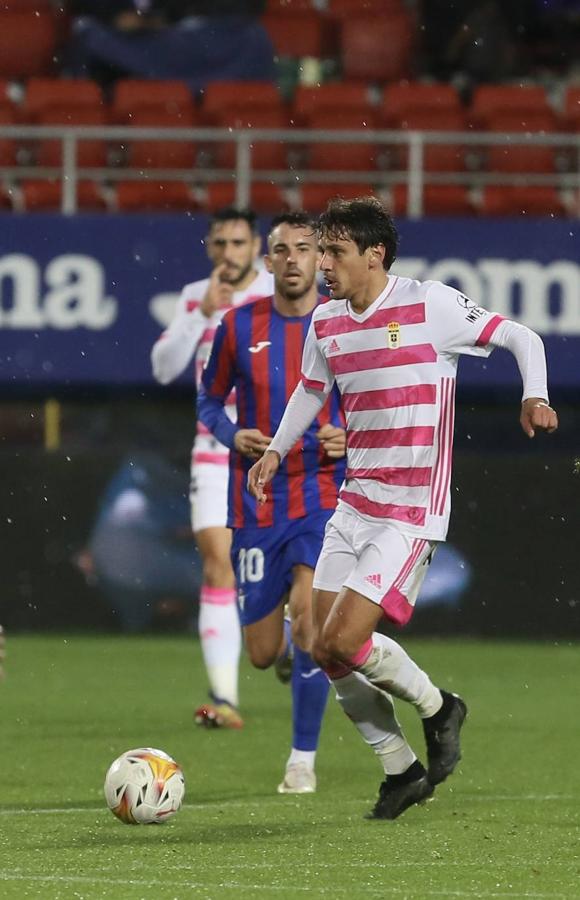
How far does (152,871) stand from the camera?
A: 564 centimetres

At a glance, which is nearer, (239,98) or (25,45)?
(239,98)

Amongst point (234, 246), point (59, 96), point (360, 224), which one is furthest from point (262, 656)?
point (59, 96)

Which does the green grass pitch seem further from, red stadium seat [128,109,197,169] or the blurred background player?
red stadium seat [128,109,197,169]

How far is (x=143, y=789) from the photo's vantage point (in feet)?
21.3

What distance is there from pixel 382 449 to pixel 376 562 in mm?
375

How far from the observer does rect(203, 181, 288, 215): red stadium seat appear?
14266 mm

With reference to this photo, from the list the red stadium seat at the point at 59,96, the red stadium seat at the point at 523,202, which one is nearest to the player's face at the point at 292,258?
the red stadium seat at the point at 523,202

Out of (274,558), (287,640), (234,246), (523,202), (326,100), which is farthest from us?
(326,100)

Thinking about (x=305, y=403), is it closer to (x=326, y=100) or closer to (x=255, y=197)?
(x=255, y=197)

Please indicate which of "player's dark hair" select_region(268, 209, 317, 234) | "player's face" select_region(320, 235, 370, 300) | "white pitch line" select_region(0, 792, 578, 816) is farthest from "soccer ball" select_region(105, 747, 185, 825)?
"player's dark hair" select_region(268, 209, 317, 234)

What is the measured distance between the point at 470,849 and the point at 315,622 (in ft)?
3.59

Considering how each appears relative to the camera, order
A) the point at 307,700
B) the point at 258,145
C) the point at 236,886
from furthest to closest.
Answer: the point at 258,145 → the point at 307,700 → the point at 236,886

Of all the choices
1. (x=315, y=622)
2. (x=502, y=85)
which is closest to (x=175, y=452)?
(x=502, y=85)

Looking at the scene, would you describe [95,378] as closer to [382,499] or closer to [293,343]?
[293,343]
